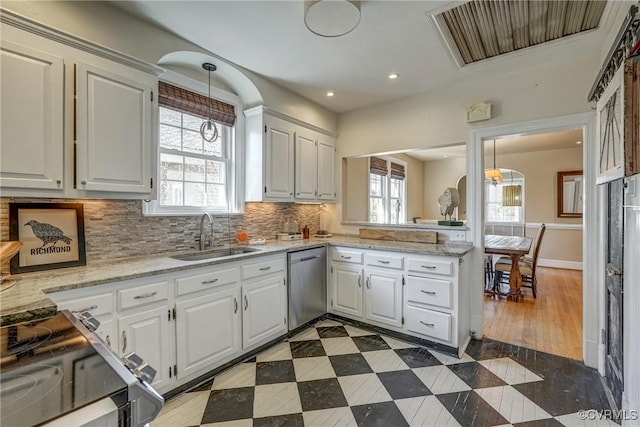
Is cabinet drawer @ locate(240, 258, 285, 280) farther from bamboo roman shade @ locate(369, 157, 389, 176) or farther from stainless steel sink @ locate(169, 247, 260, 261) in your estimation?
bamboo roman shade @ locate(369, 157, 389, 176)

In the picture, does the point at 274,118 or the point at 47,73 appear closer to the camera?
the point at 47,73

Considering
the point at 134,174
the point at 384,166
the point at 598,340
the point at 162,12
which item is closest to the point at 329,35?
the point at 162,12

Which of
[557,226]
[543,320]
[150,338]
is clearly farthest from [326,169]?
[557,226]

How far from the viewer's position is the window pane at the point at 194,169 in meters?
2.80

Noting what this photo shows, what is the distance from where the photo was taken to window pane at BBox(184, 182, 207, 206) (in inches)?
110

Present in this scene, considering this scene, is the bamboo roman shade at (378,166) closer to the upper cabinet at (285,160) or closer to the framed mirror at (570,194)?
the upper cabinet at (285,160)

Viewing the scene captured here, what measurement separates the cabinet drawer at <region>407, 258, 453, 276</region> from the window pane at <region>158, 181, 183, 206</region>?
2.31m

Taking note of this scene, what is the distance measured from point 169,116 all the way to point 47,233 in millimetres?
1365

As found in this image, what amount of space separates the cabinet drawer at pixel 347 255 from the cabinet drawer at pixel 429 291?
0.58 m

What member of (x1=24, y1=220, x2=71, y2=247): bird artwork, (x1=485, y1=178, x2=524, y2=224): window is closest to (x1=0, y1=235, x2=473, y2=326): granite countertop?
(x1=24, y1=220, x2=71, y2=247): bird artwork

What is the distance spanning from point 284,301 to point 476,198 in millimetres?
2225

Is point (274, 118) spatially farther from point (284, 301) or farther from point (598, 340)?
point (598, 340)

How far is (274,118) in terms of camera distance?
3189 mm

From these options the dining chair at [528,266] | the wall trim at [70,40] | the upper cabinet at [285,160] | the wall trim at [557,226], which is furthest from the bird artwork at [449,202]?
the wall trim at [557,226]
